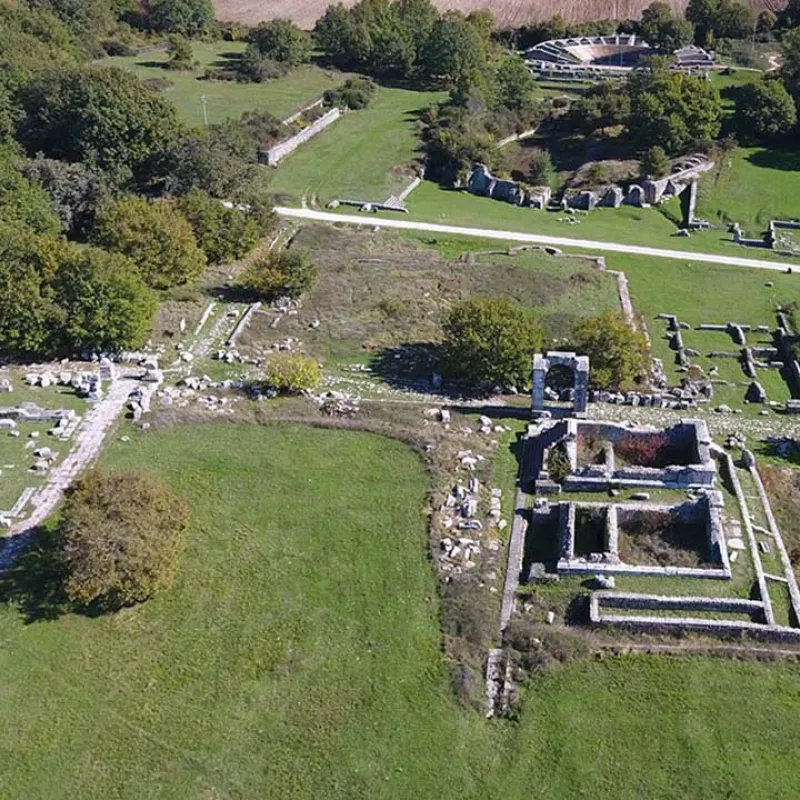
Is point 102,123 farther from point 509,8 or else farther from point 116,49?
Answer: point 509,8

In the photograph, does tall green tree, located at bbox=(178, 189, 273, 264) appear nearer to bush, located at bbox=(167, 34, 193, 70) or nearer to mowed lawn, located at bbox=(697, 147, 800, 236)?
mowed lawn, located at bbox=(697, 147, 800, 236)

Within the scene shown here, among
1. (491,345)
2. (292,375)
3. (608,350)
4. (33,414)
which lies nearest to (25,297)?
(33,414)

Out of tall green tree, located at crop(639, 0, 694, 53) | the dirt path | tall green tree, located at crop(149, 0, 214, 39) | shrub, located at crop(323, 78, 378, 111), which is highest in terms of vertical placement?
tall green tree, located at crop(149, 0, 214, 39)

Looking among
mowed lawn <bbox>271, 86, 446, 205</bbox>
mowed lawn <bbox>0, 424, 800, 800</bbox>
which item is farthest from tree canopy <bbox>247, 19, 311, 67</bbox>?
mowed lawn <bbox>0, 424, 800, 800</bbox>

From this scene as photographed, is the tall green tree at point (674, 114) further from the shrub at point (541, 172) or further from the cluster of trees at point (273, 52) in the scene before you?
the cluster of trees at point (273, 52)

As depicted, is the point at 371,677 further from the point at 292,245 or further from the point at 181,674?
the point at 292,245
